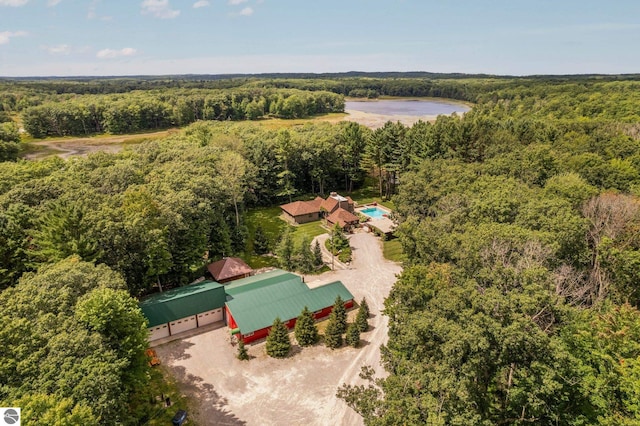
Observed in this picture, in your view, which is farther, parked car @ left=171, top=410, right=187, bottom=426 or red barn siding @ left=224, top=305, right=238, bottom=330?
red barn siding @ left=224, top=305, right=238, bottom=330

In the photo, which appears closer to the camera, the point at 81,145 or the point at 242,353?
the point at 242,353

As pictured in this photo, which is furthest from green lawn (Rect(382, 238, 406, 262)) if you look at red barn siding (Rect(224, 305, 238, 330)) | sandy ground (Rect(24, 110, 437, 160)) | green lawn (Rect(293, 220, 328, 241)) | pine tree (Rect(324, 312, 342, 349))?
sandy ground (Rect(24, 110, 437, 160))

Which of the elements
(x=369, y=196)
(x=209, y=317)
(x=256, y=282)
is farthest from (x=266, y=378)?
(x=369, y=196)

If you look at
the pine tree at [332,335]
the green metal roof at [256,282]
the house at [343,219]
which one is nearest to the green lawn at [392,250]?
the house at [343,219]

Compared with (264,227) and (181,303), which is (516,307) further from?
(264,227)

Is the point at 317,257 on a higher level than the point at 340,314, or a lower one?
lower

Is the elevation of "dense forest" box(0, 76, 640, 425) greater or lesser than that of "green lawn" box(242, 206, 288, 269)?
greater

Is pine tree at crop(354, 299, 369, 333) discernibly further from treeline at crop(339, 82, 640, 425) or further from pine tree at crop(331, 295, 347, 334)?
treeline at crop(339, 82, 640, 425)
